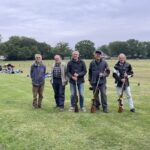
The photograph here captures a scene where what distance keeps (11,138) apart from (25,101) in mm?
7048

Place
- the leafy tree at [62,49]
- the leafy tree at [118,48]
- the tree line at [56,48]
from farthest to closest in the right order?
the leafy tree at [118,48], the leafy tree at [62,49], the tree line at [56,48]

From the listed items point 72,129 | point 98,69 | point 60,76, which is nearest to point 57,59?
point 60,76

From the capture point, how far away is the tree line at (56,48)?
115 m

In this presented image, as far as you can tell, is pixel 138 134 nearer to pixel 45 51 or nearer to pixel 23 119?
pixel 23 119

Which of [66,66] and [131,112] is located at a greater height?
[66,66]

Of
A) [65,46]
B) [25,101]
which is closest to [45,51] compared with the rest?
[65,46]

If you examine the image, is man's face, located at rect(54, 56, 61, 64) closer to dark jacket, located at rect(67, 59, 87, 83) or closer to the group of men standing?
the group of men standing

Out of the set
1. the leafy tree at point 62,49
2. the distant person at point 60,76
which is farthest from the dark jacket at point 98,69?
the leafy tree at point 62,49

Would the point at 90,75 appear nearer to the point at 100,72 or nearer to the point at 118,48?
the point at 100,72

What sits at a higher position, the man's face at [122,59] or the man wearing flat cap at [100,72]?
the man's face at [122,59]

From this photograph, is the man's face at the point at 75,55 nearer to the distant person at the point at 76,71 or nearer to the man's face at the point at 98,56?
the distant person at the point at 76,71

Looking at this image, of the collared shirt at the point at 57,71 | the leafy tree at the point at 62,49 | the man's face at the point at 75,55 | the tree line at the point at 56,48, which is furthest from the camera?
the leafy tree at the point at 62,49

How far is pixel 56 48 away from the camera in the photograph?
126688mm

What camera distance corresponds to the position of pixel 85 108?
14273 millimetres
